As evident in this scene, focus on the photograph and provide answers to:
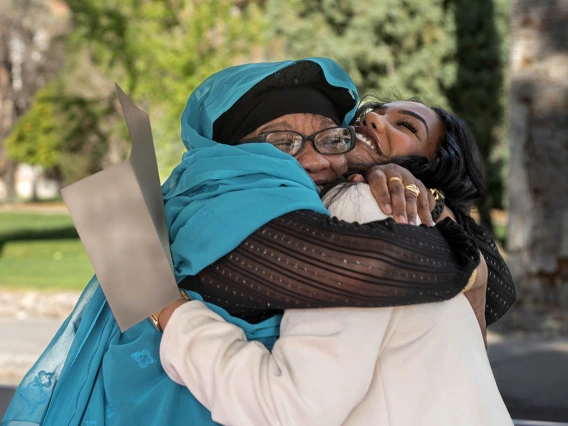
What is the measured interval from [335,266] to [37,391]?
725 millimetres

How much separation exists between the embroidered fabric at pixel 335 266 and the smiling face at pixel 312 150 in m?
0.33

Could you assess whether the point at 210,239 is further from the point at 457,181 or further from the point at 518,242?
the point at 518,242

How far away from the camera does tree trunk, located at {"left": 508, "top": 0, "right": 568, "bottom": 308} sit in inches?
276

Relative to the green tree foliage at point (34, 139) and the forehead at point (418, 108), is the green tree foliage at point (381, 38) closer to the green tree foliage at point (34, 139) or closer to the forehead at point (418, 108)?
the green tree foliage at point (34, 139)

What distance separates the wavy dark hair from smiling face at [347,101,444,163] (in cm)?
2

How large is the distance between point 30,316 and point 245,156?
8.07 meters

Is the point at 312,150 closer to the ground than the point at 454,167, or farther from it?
farther from it

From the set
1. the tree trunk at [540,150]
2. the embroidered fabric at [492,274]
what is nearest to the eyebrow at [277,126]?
the embroidered fabric at [492,274]

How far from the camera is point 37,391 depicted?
170cm

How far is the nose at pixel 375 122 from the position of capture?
76.5 inches

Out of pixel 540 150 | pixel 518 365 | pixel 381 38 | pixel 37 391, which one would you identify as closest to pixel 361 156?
pixel 37 391

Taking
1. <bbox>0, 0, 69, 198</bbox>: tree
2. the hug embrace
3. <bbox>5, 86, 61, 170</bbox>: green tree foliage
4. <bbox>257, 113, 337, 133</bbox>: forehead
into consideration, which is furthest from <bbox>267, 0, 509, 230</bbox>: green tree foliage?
the hug embrace

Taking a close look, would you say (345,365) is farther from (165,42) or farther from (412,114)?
(165,42)

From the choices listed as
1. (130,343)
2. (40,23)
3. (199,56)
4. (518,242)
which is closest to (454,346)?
(130,343)
